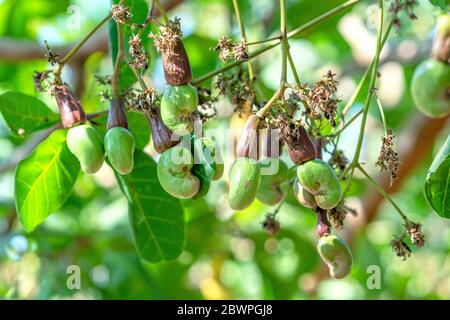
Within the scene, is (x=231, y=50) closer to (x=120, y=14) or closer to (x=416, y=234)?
(x=120, y=14)

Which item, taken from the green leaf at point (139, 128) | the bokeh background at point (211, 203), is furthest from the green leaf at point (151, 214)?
the bokeh background at point (211, 203)

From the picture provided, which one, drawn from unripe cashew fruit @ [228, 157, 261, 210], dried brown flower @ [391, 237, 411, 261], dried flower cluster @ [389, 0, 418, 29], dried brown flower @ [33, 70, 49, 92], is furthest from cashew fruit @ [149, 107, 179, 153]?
dried flower cluster @ [389, 0, 418, 29]

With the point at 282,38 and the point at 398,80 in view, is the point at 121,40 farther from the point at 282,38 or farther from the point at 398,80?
the point at 398,80

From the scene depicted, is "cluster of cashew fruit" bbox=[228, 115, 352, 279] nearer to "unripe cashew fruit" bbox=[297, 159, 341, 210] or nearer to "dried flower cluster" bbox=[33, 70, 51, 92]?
"unripe cashew fruit" bbox=[297, 159, 341, 210]

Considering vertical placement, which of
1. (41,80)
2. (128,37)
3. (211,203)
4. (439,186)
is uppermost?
(211,203)

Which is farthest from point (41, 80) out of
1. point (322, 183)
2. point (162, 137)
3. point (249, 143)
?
point (322, 183)

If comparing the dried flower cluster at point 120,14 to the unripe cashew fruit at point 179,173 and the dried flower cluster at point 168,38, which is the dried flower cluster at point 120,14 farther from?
the unripe cashew fruit at point 179,173
